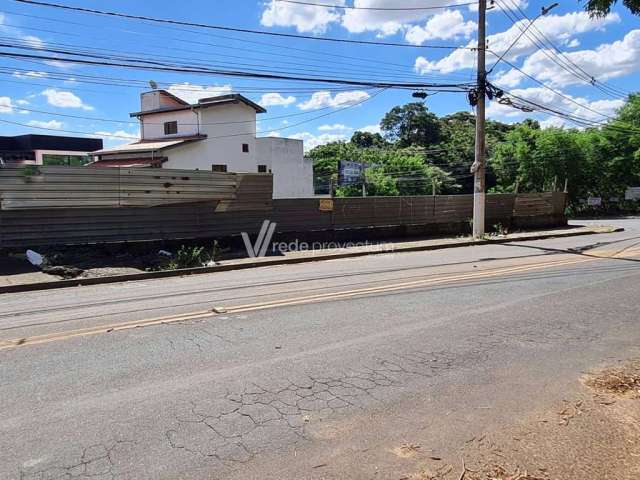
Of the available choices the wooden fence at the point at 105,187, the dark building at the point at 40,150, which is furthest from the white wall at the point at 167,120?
the wooden fence at the point at 105,187

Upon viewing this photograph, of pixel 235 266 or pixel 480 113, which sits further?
pixel 480 113

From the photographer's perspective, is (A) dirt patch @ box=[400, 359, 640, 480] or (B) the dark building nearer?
(A) dirt patch @ box=[400, 359, 640, 480]

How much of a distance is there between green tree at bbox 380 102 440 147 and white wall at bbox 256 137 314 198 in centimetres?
4540

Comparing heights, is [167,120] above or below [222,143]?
above

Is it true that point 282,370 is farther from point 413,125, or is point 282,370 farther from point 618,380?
point 413,125

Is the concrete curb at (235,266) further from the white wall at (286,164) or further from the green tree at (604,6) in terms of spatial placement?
the white wall at (286,164)

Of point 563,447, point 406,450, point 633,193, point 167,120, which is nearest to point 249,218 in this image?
point 406,450

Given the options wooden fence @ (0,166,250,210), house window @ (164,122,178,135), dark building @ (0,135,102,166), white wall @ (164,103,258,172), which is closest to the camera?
wooden fence @ (0,166,250,210)

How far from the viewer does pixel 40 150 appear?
47625 mm

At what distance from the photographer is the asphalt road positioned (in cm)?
338

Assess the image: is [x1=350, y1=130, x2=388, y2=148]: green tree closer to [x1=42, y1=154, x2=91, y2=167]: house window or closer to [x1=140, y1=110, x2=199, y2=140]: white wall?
[x1=42, y1=154, x2=91, y2=167]: house window

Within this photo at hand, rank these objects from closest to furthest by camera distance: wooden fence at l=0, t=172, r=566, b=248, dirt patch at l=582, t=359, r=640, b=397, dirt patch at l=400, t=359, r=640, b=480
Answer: dirt patch at l=400, t=359, r=640, b=480
dirt patch at l=582, t=359, r=640, b=397
wooden fence at l=0, t=172, r=566, b=248

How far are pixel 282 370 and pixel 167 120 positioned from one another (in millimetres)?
34859

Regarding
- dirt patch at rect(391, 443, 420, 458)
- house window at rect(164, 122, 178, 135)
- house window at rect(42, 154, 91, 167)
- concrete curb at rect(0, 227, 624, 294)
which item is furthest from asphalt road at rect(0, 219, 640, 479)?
house window at rect(42, 154, 91, 167)
